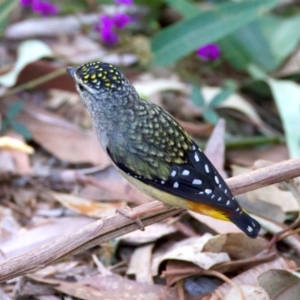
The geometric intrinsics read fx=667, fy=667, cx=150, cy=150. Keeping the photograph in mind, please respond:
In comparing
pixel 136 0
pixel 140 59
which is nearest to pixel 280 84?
pixel 140 59

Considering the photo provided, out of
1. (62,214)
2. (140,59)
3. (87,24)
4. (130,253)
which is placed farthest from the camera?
(87,24)

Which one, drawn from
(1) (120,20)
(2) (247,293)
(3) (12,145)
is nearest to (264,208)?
(2) (247,293)

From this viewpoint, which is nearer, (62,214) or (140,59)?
(62,214)

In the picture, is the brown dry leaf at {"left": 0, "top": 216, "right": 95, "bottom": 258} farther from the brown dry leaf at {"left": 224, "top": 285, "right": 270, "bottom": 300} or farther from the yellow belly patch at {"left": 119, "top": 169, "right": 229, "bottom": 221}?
the brown dry leaf at {"left": 224, "top": 285, "right": 270, "bottom": 300}

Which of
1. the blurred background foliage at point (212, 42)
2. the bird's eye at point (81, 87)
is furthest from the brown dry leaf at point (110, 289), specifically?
the blurred background foliage at point (212, 42)

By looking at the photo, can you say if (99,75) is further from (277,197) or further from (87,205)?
(277,197)

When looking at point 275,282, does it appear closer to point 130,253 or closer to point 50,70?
point 130,253
